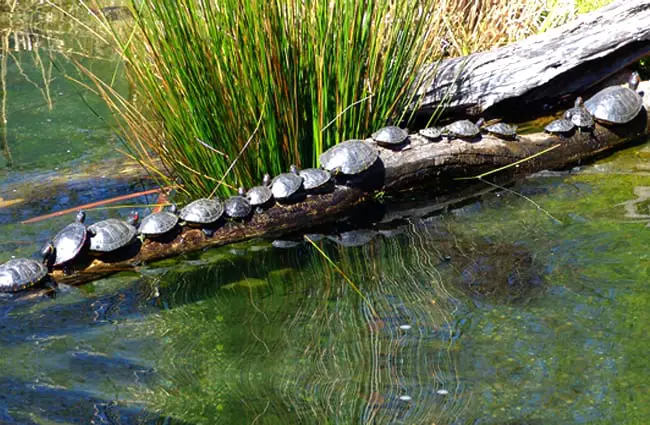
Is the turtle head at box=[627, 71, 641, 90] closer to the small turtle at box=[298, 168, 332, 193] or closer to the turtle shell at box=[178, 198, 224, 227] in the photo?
the small turtle at box=[298, 168, 332, 193]

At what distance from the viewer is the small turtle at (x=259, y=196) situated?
15.6ft

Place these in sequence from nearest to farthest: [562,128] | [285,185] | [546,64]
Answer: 1. [285,185]
2. [562,128]
3. [546,64]

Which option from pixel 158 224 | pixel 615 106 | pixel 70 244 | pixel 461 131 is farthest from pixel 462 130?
pixel 70 244

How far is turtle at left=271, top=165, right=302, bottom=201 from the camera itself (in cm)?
478

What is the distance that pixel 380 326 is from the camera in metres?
3.83

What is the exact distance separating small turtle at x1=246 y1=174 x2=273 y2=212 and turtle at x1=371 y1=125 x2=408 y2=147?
84cm

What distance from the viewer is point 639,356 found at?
3.37 metres

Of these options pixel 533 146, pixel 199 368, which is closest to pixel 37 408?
pixel 199 368

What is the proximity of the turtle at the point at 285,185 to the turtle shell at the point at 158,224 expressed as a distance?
2.10ft

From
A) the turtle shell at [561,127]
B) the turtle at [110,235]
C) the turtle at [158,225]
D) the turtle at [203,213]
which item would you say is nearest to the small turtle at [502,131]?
the turtle shell at [561,127]

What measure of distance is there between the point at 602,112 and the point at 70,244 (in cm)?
395

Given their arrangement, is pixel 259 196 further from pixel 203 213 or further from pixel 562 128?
pixel 562 128

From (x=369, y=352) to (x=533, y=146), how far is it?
2.72 m

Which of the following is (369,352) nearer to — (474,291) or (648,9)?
(474,291)
